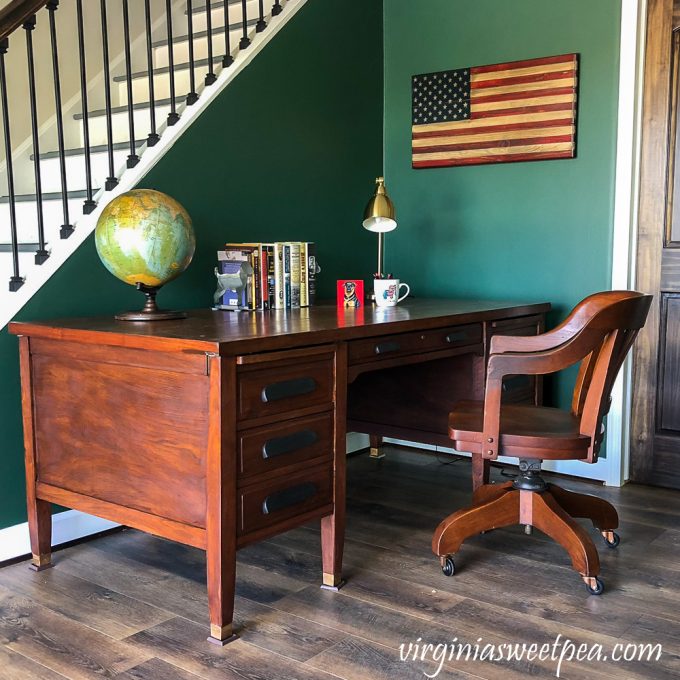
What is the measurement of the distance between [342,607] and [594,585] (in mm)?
721

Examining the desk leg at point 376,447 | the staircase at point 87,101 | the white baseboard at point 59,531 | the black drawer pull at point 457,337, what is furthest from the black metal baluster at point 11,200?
the desk leg at point 376,447

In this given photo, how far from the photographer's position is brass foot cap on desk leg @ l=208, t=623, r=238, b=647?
2.01 metres

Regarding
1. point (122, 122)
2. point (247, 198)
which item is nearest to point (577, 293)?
point (247, 198)

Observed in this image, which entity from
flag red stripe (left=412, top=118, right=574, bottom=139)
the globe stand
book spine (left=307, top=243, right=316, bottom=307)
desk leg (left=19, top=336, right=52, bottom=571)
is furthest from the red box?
flag red stripe (left=412, top=118, right=574, bottom=139)

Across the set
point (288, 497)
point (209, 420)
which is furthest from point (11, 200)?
point (288, 497)

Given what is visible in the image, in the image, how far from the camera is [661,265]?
3266mm

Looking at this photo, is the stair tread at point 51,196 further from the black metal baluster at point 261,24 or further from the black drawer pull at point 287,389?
the black drawer pull at point 287,389

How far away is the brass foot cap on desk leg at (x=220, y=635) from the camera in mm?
2014

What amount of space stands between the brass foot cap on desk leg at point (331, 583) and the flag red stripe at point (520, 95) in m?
2.22

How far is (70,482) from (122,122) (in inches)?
64.3

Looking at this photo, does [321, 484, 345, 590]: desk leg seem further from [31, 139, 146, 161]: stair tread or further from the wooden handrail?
the wooden handrail

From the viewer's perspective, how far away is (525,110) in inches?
138

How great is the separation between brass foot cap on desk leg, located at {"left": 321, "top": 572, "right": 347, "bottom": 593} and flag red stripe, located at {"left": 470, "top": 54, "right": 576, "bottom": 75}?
2308 mm

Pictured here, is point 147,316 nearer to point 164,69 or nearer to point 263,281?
point 263,281
